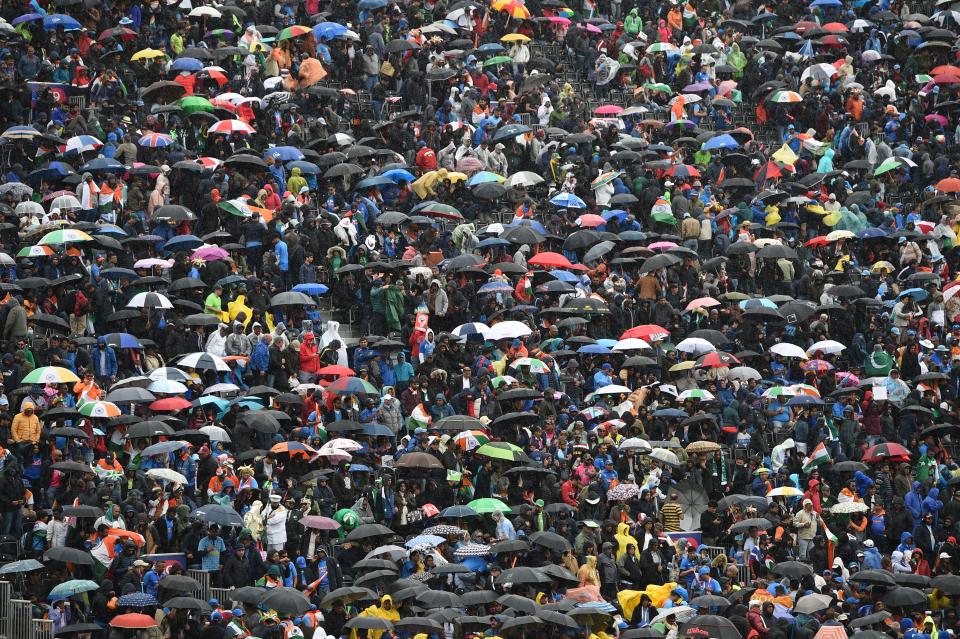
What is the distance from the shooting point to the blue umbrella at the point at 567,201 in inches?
1609

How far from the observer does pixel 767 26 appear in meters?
49.9

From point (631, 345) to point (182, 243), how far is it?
26.6ft

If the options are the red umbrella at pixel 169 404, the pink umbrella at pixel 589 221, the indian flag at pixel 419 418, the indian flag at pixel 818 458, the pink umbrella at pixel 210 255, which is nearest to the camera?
the red umbrella at pixel 169 404

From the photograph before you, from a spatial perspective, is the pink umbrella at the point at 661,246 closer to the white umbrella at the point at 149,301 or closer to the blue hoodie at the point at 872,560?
the blue hoodie at the point at 872,560

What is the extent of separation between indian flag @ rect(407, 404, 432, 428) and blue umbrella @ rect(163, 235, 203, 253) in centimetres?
548

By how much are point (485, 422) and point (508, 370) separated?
1855mm

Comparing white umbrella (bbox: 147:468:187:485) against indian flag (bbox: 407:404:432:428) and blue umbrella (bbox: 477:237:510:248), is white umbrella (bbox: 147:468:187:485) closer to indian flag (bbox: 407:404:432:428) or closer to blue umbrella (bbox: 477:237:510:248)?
indian flag (bbox: 407:404:432:428)

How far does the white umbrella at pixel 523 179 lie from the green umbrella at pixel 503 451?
9.69 m

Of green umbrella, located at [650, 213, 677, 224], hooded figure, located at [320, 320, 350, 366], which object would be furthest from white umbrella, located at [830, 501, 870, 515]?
green umbrella, located at [650, 213, 677, 224]

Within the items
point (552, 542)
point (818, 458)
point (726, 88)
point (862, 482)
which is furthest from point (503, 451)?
point (726, 88)

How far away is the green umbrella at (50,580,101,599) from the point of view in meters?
27.7

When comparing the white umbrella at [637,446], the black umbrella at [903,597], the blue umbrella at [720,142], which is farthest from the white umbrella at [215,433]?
the blue umbrella at [720,142]

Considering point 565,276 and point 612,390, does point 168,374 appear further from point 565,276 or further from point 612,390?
point 565,276

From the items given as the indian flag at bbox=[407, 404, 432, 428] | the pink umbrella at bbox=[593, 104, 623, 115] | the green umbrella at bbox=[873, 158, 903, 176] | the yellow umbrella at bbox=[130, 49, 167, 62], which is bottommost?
the indian flag at bbox=[407, 404, 432, 428]
